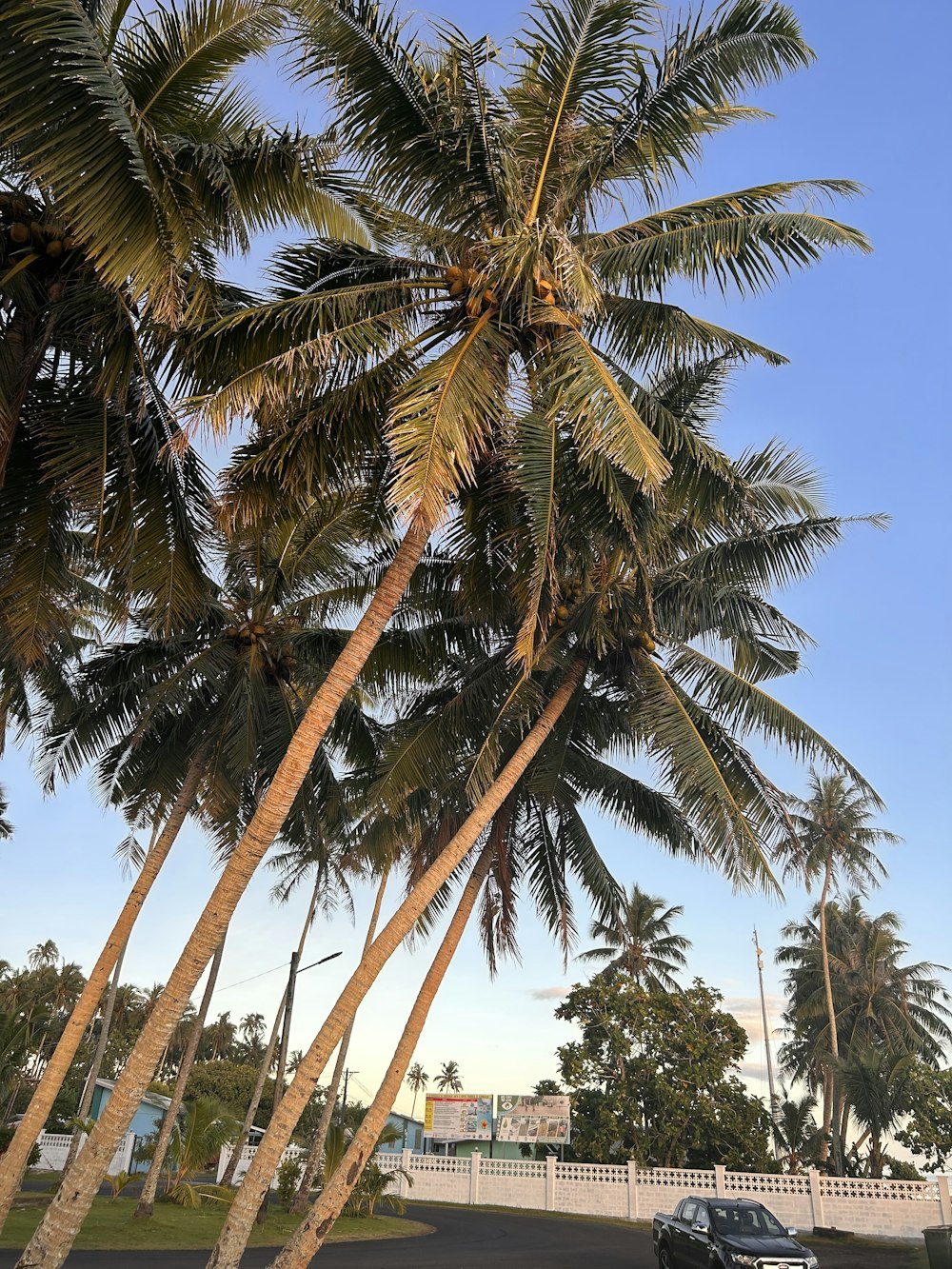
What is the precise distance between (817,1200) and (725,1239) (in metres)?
14.2

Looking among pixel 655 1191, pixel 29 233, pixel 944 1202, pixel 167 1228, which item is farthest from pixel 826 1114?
pixel 29 233

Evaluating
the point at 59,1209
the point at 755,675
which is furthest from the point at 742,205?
the point at 59,1209

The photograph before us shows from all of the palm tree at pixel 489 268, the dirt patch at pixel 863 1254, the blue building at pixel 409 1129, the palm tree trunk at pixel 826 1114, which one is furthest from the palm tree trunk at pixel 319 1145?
the blue building at pixel 409 1129

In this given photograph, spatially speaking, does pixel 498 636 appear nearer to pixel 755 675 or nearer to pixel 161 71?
pixel 755 675

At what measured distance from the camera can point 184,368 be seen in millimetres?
9328

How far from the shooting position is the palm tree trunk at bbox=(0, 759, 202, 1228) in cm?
1130

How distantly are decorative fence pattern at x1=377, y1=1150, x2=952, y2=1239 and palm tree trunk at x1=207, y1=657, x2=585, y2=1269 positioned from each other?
58.5 ft

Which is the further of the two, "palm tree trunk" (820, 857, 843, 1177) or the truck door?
"palm tree trunk" (820, 857, 843, 1177)

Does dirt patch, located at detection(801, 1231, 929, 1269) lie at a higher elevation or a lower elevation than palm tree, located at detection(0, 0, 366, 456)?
lower

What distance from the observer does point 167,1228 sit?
18.7 metres

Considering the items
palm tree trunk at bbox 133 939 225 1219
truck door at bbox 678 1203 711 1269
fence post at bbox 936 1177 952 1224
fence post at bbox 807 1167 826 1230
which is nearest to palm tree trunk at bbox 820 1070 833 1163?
fence post at bbox 807 1167 826 1230

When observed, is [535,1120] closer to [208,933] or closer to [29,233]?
[208,933]

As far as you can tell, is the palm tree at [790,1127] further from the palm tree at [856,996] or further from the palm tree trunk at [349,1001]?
the palm tree trunk at [349,1001]

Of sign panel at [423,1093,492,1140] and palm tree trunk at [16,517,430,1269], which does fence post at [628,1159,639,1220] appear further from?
palm tree trunk at [16,517,430,1269]
